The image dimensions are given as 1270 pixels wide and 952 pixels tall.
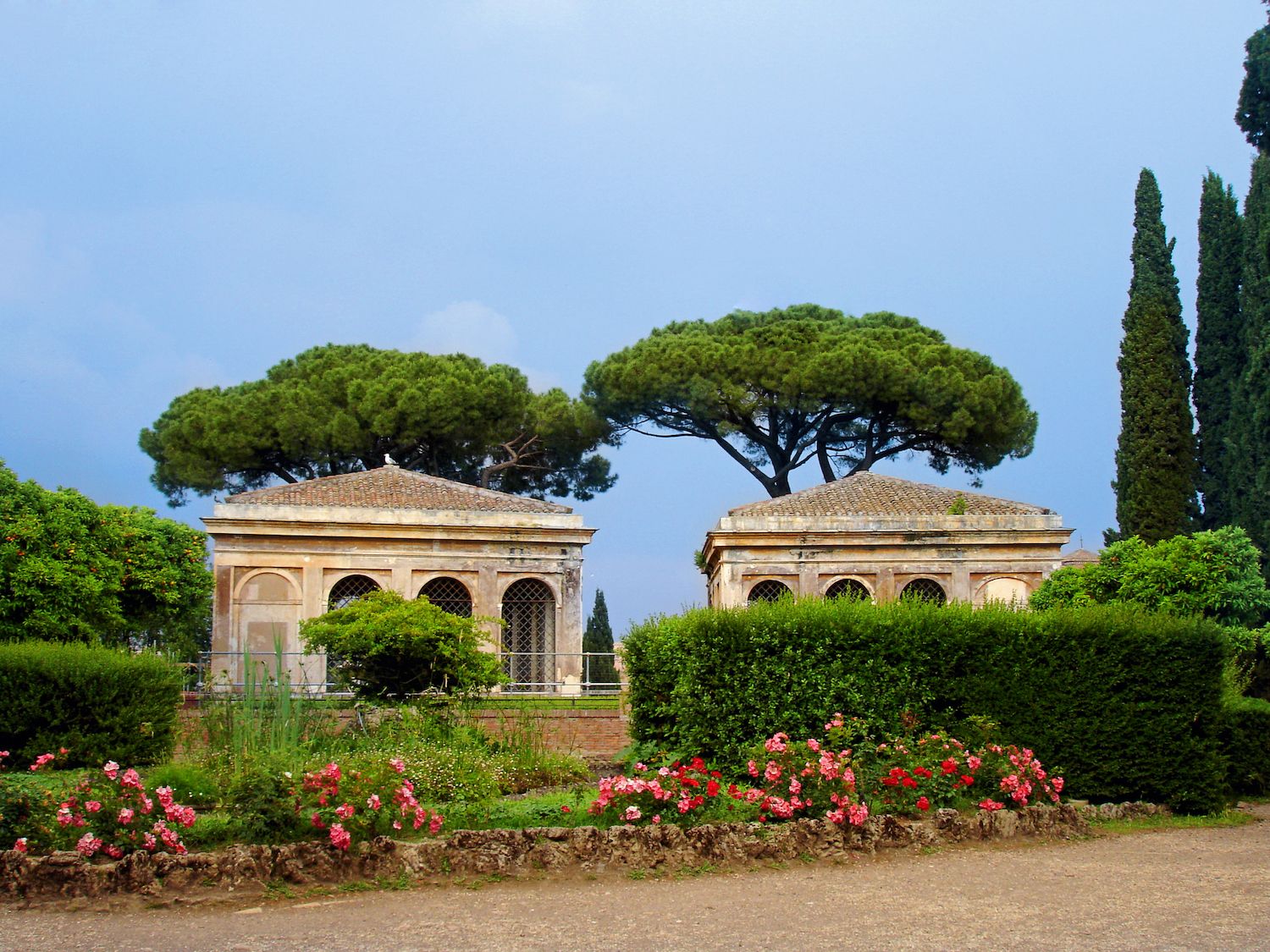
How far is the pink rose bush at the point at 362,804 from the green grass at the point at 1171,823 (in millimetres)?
7290

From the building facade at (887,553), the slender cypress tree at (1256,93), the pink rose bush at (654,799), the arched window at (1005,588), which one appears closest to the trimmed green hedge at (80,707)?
the pink rose bush at (654,799)

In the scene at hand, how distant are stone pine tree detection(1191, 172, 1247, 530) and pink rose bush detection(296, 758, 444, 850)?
88.6 feet

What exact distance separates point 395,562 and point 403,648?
34.0ft

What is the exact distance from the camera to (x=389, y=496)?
1182 inches

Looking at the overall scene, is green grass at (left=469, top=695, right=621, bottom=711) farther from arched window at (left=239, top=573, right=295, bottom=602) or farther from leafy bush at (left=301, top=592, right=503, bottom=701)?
arched window at (left=239, top=573, right=295, bottom=602)

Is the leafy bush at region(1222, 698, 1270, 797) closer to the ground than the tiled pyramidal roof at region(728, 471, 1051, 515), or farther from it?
closer to the ground

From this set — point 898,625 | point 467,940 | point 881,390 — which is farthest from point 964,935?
point 881,390

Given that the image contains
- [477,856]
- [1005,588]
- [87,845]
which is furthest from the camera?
[1005,588]

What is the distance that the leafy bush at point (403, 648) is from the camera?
1814cm

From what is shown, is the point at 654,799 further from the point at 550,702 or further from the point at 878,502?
the point at 878,502

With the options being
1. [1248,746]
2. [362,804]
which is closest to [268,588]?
[362,804]

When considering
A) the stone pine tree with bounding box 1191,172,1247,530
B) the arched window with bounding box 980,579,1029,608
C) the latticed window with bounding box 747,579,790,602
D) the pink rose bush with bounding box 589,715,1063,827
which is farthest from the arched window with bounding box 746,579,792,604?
the pink rose bush with bounding box 589,715,1063,827

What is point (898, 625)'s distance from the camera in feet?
41.9

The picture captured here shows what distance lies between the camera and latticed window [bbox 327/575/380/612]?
28641mm
